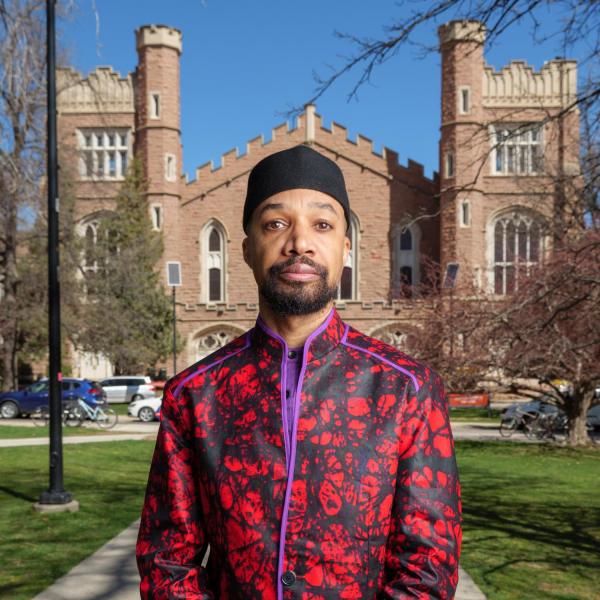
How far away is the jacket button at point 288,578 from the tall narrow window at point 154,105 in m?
36.1

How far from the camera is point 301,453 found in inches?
74.0

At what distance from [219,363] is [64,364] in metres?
34.1

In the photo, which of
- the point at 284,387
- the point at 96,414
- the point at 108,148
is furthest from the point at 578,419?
the point at 108,148

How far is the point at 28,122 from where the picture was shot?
10.3 metres

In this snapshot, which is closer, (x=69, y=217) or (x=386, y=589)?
(x=386, y=589)

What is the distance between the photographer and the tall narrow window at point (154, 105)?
35969 mm

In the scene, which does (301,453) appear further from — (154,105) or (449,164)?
(154,105)

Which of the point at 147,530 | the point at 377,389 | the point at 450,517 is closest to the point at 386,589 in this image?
the point at 450,517

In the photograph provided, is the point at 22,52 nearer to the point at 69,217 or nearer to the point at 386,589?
the point at 386,589

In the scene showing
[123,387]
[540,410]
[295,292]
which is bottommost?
[123,387]

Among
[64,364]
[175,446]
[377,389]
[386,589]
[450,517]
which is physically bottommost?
[64,364]

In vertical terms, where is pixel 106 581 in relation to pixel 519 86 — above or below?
below

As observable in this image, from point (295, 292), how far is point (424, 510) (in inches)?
25.0

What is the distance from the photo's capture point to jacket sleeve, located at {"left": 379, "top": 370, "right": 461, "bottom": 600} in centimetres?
176
